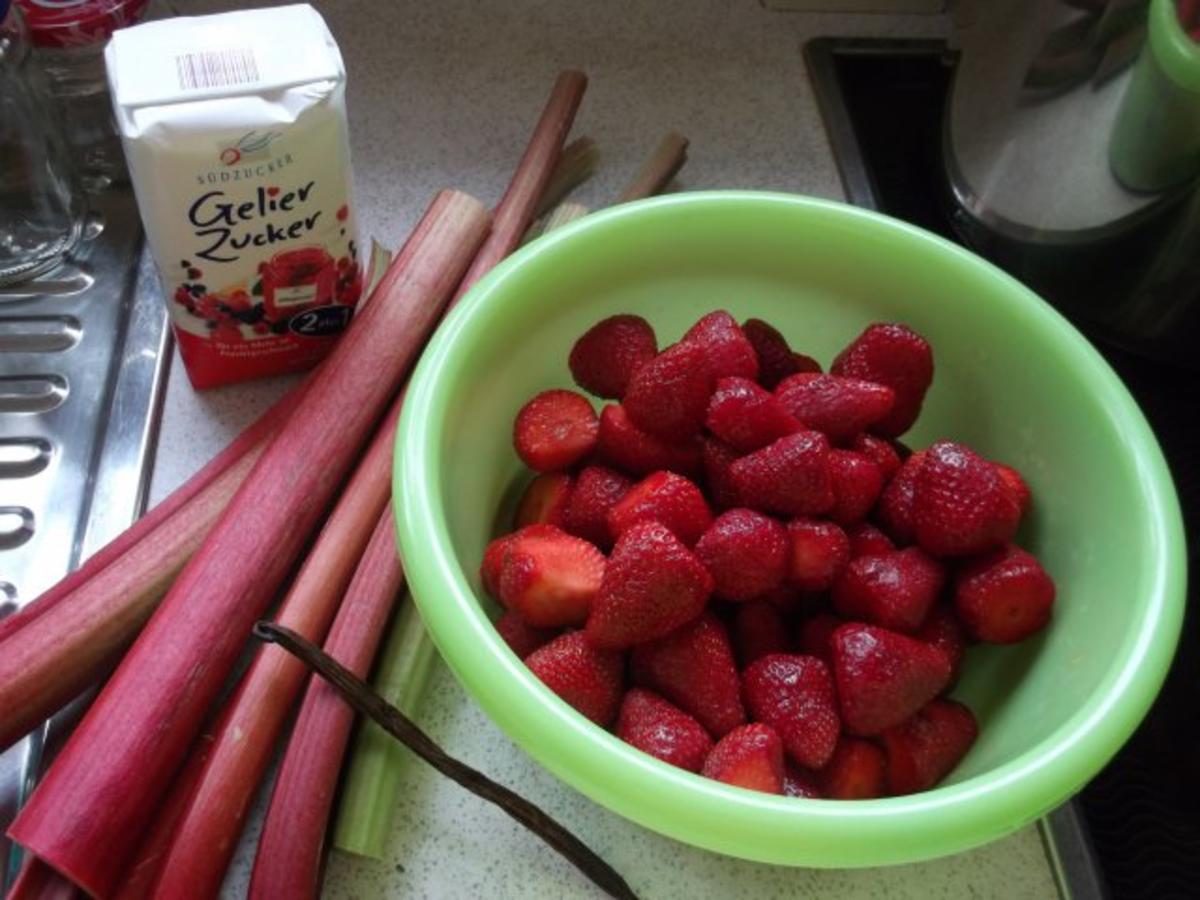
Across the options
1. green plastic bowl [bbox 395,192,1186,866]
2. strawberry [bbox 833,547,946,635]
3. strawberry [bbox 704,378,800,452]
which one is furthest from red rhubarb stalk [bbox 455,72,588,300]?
strawberry [bbox 833,547,946,635]

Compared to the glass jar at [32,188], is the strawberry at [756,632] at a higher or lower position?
lower

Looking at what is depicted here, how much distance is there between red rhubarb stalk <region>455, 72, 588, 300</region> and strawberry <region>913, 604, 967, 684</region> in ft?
1.25

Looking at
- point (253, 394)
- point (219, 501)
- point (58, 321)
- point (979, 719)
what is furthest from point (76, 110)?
point (979, 719)

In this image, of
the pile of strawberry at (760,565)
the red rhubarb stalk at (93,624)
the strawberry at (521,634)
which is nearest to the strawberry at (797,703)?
the pile of strawberry at (760,565)

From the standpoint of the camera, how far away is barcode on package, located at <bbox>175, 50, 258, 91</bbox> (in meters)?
0.64

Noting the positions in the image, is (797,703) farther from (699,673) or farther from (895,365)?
(895,365)

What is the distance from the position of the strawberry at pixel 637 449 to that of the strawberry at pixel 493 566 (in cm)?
8

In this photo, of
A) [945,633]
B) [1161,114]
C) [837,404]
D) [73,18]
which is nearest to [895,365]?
[837,404]

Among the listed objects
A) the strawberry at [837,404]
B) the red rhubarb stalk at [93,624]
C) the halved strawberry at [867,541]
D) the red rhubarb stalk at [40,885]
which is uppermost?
the strawberry at [837,404]

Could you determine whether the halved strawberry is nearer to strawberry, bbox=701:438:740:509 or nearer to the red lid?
strawberry, bbox=701:438:740:509

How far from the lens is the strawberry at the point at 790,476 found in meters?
0.61

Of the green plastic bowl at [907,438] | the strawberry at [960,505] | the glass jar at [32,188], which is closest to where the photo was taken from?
the green plastic bowl at [907,438]

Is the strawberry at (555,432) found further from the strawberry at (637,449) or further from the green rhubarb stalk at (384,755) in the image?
the green rhubarb stalk at (384,755)

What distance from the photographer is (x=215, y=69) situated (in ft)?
2.12
